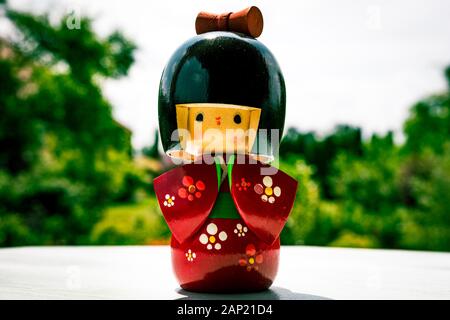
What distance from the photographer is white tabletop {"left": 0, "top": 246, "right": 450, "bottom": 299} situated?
2.40 metres

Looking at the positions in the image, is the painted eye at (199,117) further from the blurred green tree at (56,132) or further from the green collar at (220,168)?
the blurred green tree at (56,132)

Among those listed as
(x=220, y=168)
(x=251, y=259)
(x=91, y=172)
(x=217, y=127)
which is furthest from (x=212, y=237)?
(x=91, y=172)

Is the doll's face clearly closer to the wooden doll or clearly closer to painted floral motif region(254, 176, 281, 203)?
the wooden doll

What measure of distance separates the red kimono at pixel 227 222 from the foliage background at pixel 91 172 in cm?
683

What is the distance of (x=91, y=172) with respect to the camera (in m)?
11.6

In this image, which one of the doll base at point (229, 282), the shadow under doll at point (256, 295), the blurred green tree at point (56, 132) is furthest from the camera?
the blurred green tree at point (56, 132)

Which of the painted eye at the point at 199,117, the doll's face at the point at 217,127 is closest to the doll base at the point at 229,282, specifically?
the doll's face at the point at 217,127

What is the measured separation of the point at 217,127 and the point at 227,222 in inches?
17.2

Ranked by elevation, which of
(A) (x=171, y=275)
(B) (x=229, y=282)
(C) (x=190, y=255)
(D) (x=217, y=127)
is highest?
(D) (x=217, y=127)

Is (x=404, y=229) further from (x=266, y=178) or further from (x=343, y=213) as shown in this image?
(x=266, y=178)

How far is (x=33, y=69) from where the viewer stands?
10484mm

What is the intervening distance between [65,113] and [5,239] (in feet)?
9.14

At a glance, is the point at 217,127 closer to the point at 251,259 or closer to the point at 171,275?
the point at 251,259

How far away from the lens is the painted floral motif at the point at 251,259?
2.44 metres
